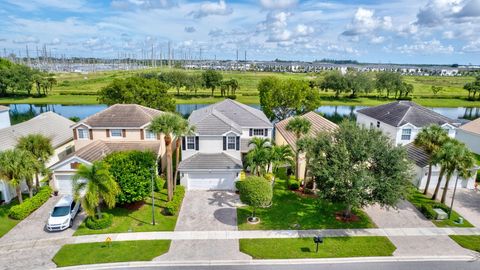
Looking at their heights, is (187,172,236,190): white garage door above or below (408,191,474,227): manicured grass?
above

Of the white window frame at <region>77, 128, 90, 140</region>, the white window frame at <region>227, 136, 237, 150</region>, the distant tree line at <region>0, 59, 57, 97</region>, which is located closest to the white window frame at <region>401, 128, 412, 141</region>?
the white window frame at <region>227, 136, 237, 150</region>

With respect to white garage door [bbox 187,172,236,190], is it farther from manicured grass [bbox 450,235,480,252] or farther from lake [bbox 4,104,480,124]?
lake [bbox 4,104,480,124]

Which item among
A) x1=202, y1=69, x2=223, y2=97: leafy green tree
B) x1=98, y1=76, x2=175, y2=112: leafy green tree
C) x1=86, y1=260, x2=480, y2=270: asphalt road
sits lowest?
x1=86, y1=260, x2=480, y2=270: asphalt road

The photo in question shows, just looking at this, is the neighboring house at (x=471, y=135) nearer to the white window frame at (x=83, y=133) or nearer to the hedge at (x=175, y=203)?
the hedge at (x=175, y=203)

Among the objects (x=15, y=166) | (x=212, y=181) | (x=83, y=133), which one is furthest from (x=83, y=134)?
(x=212, y=181)

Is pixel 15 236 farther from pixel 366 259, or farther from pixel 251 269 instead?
pixel 366 259

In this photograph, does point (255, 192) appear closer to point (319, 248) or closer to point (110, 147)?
point (319, 248)

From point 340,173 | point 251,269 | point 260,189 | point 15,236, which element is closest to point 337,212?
point 340,173
